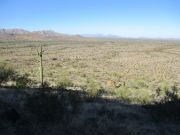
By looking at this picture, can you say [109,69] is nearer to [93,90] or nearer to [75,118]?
[93,90]

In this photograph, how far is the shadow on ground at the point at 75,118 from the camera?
32.4 ft

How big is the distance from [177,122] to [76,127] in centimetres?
396

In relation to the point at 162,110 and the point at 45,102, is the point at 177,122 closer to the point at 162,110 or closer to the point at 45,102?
the point at 162,110

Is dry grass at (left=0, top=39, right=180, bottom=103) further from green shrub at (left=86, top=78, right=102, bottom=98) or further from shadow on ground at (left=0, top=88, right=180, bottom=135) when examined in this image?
shadow on ground at (left=0, top=88, right=180, bottom=135)

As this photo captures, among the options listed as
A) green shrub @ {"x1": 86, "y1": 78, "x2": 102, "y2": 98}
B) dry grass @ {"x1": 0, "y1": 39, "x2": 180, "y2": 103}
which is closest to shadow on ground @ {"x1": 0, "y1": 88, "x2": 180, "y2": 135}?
green shrub @ {"x1": 86, "y1": 78, "x2": 102, "y2": 98}

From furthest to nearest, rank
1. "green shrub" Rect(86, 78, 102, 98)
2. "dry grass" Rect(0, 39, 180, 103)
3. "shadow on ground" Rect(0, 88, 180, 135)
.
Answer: "dry grass" Rect(0, 39, 180, 103) → "green shrub" Rect(86, 78, 102, 98) → "shadow on ground" Rect(0, 88, 180, 135)

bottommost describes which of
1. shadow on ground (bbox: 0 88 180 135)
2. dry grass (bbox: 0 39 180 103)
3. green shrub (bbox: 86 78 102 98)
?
dry grass (bbox: 0 39 180 103)

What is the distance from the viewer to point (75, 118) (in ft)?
38.0

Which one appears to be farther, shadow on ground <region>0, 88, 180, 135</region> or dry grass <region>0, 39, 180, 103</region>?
dry grass <region>0, 39, 180, 103</region>

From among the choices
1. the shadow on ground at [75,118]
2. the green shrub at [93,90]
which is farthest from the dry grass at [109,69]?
the shadow on ground at [75,118]

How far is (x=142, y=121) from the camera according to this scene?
40.1ft

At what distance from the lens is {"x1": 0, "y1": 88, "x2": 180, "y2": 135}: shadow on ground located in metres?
9.88

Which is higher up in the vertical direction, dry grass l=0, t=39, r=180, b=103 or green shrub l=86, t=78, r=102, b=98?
green shrub l=86, t=78, r=102, b=98

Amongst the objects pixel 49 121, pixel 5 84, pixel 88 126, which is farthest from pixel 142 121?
pixel 5 84
